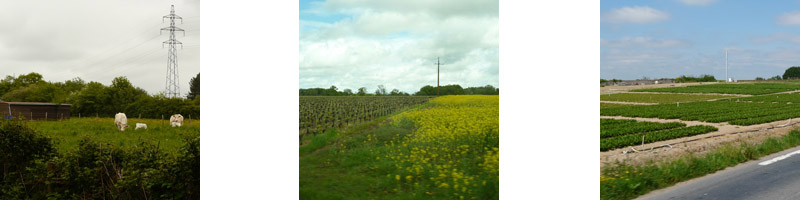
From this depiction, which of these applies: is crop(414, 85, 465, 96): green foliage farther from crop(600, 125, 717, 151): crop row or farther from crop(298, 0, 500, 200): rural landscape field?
crop(600, 125, 717, 151): crop row

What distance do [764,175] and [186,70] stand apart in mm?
5281

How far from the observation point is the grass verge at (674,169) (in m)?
3.71

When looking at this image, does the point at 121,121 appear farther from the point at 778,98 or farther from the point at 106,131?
the point at 778,98

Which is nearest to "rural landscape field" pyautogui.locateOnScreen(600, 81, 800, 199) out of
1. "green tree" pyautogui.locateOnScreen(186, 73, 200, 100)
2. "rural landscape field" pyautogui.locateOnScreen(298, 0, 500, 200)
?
"rural landscape field" pyautogui.locateOnScreen(298, 0, 500, 200)

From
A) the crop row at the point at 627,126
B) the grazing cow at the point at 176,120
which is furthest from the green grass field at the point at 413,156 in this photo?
the crop row at the point at 627,126

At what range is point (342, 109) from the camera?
133 inches

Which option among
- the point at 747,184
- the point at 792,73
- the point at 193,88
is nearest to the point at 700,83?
the point at 792,73

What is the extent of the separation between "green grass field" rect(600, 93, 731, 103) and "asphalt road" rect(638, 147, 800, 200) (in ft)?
6.02

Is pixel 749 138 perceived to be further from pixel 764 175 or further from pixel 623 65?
pixel 623 65

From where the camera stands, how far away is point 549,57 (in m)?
2.84

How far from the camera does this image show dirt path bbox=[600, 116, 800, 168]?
4590 millimetres

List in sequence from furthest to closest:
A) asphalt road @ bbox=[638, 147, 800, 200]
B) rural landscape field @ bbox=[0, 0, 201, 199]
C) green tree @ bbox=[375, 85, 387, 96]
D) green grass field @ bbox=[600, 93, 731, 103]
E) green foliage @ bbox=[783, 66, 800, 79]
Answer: green grass field @ bbox=[600, 93, 731, 103] → green foliage @ bbox=[783, 66, 800, 79] → rural landscape field @ bbox=[0, 0, 201, 199] → asphalt road @ bbox=[638, 147, 800, 200] → green tree @ bbox=[375, 85, 387, 96]

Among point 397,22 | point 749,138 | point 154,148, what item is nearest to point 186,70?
point 154,148

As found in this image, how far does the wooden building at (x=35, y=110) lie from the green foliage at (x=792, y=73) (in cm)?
773
